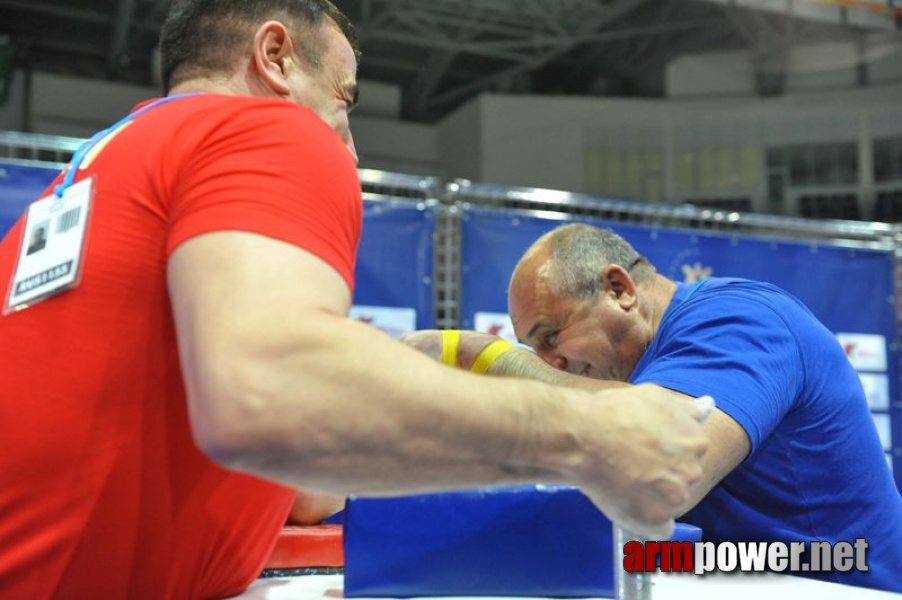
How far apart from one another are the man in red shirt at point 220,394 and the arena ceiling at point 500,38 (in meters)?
9.91

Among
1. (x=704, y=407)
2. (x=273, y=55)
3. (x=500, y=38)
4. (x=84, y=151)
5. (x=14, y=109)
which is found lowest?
(x=704, y=407)

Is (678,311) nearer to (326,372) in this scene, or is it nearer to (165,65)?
(165,65)

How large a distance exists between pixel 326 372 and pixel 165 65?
723 mm

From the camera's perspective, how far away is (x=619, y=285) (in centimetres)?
197

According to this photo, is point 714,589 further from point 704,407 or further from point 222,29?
point 222,29

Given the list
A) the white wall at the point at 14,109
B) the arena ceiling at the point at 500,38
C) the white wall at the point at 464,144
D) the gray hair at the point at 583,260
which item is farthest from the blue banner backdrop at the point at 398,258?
the white wall at the point at 14,109

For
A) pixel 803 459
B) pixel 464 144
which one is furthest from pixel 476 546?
pixel 464 144

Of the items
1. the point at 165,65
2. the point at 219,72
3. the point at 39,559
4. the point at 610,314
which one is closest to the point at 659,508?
the point at 39,559

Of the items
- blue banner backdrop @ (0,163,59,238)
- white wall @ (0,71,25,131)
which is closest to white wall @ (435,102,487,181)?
white wall @ (0,71,25,131)

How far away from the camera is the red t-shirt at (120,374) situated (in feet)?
2.57

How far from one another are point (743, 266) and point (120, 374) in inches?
165

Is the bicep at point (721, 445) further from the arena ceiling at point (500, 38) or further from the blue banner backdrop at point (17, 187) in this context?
the arena ceiling at point (500, 38)

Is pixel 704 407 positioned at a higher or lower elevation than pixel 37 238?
lower

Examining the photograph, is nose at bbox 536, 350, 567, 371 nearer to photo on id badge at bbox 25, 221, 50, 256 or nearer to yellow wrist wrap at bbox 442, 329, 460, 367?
yellow wrist wrap at bbox 442, 329, 460, 367
